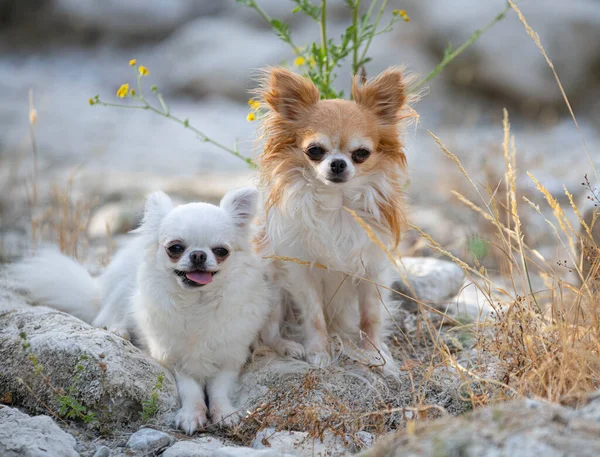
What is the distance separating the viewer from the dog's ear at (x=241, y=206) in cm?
353

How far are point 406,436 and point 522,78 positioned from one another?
9.83 meters

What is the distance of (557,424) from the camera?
2076 mm

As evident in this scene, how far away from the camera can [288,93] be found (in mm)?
3658

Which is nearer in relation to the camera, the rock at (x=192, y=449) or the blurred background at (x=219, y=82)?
the rock at (x=192, y=449)

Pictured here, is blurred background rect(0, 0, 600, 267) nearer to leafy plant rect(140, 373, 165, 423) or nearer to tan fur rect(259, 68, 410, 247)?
tan fur rect(259, 68, 410, 247)

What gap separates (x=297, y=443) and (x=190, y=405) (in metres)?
0.66

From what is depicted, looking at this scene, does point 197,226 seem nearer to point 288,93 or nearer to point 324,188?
point 324,188

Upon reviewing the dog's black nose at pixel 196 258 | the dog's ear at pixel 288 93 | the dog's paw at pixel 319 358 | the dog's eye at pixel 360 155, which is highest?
the dog's ear at pixel 288 93

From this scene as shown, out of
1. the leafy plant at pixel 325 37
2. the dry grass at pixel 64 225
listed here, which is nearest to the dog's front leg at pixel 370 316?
the leafy plant at pixel 325 37

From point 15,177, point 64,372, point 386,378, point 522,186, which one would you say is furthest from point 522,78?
point 64,372

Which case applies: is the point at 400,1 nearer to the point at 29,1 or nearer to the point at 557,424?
the point at 29,1

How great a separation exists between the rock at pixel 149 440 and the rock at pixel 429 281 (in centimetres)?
201

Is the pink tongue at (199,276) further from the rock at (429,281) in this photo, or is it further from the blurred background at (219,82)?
the blurred background at (219,82)

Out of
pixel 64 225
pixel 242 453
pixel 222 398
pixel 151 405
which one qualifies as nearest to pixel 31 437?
pixel 151 405
